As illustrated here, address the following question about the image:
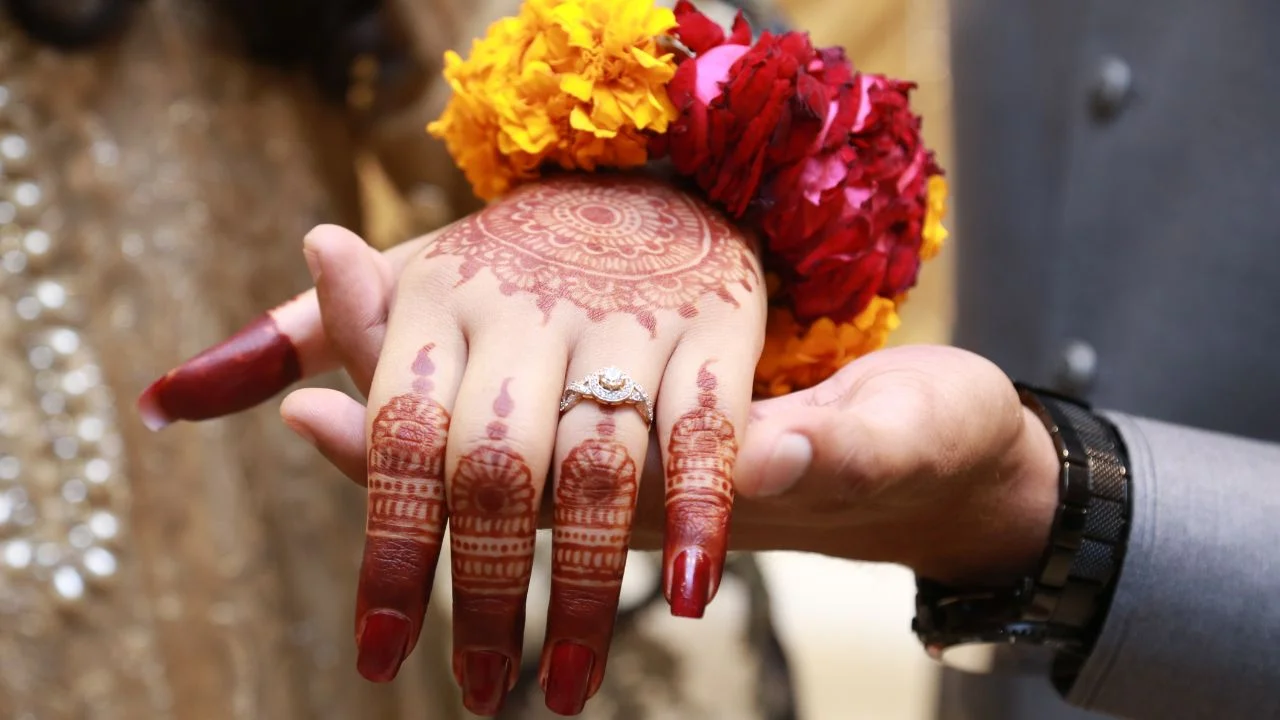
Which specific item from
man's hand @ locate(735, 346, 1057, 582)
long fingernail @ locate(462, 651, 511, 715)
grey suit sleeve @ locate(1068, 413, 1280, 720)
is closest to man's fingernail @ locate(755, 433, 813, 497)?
man's hand @ locate(735, 346, 1057, 582)

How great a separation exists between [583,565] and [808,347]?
19 centimetres

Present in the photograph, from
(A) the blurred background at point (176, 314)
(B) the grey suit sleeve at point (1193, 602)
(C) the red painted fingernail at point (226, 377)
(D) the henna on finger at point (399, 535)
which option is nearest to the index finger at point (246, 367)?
(C) the red painted fingernail at point (226, 377)

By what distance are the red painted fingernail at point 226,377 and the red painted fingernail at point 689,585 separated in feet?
0.78

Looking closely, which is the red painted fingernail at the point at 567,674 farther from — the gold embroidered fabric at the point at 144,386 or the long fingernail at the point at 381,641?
the gold embroidered fabric at the point at 144,386

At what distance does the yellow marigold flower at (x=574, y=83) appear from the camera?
0.49m

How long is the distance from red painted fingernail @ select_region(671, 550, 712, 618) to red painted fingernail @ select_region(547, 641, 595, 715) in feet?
0.14

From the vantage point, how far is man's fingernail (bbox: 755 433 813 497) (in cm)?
38

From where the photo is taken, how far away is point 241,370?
0.49 metres

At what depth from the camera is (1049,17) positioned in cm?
79

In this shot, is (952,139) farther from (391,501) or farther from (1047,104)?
(391,501)

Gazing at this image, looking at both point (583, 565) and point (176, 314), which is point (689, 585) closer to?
point (583, 565)

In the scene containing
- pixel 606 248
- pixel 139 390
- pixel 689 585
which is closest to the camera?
pixel 689 585

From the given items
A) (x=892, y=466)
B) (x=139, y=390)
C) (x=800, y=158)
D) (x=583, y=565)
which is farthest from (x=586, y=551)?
(x=139, y=390)

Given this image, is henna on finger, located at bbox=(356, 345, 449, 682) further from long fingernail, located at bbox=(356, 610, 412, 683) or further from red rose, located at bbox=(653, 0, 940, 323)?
red rose, located at bbox=(653, 0, 940, 323)
